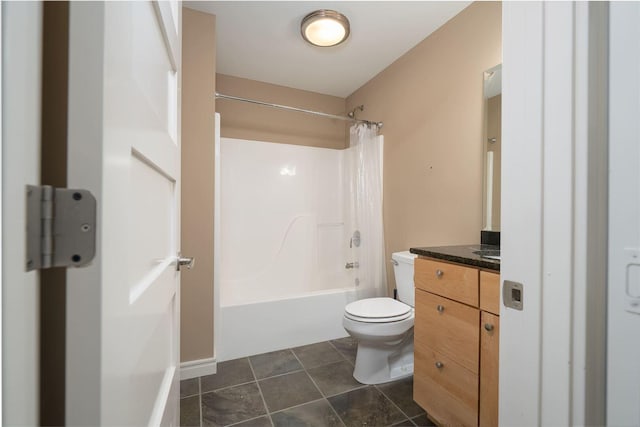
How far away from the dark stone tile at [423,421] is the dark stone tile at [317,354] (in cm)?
67

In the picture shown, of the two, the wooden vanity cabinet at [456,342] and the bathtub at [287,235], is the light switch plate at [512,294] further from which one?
the bathtub at [287,235]

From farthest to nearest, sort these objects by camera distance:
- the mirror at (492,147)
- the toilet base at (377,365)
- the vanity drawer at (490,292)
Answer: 1. the toilet base at (377,365)
2. the mirror at (492,147)
3. the vanity drawer at (490,292)

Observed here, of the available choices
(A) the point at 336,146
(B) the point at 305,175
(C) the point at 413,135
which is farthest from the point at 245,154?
(C) the point at 413,135

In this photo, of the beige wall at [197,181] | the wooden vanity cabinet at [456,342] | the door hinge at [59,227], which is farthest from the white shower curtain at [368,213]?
the door hinge at [59,227]

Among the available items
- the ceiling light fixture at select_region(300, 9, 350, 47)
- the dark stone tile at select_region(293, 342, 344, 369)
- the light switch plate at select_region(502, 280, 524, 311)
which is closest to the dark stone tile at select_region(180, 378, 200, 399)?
the dark stone tile at select_region(293, 342, 344, 369)

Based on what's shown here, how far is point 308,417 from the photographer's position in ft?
4.60

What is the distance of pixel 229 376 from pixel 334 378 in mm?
666

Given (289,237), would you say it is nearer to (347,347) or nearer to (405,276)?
(347,347)

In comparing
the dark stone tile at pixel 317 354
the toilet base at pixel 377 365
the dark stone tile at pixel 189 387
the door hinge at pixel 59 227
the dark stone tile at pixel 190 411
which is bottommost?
the dark stone tile at pixel 189 387

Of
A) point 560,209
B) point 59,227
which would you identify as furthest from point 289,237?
point 59,227

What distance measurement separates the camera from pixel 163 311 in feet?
2.22

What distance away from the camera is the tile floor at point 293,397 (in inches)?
54.8

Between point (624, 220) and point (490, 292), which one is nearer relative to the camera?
point (624, 220)

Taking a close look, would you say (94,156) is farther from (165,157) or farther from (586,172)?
(586,172)
